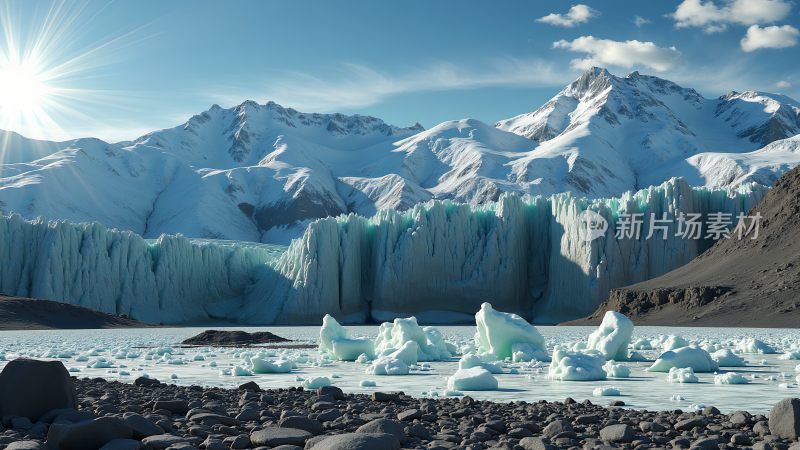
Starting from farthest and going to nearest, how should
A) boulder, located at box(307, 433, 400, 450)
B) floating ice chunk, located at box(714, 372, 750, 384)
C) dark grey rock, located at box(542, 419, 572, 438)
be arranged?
floating ice chunk, located at box(714, 372, 750, 384), dark grey rock, located at box(542, 419, 572, 438), boulder, located at box(307, 433, 400, 450)

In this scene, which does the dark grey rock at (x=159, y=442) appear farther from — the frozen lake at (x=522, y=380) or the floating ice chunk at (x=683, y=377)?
the floating ice chunk at (x=683, y=377)

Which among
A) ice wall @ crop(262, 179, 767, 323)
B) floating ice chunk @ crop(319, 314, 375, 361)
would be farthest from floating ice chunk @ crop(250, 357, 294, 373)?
ice wall @ crop(262, 179, 767, 323)

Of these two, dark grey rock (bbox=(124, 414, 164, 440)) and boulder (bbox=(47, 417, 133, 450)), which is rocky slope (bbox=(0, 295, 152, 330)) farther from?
boulder (bbox=(47, 417, 133, 450))

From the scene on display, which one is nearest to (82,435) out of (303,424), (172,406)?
(303,424)

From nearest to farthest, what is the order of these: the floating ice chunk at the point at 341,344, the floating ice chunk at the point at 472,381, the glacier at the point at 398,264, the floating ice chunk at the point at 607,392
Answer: the floating ice chunk at the point at 607,392, the floating ice chunk at the point at 472,381, the floating ice chunk at the point at 341,344, the glacier at the point at 398,264

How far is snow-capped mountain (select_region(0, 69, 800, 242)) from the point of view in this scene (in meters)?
105

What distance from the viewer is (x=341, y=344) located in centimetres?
1606

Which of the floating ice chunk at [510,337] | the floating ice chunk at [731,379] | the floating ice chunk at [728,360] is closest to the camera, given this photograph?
the floating ice chunk at [731,379]

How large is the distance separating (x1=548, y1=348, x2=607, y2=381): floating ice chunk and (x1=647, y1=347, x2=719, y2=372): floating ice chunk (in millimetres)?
1581

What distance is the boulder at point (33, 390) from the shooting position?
6680mm

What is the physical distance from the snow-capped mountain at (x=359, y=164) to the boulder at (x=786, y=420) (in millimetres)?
94712

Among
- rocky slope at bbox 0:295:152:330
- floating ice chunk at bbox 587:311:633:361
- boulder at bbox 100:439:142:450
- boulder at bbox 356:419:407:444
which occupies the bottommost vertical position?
rocky slope at bbox 0:295:152:330

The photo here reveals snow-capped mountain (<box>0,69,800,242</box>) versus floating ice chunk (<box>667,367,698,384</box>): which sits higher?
snow-capped mountain (<box>0,69,800,242</box>)

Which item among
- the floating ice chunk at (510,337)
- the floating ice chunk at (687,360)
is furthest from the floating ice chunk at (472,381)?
the floating ice chunk at (510,337)
